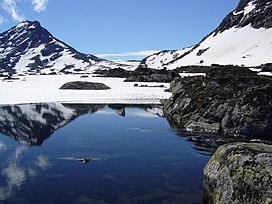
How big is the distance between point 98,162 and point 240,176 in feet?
28.8

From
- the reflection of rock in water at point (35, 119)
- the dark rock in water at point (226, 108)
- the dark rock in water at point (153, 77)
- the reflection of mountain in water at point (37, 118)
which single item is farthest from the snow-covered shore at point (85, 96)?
the dark rock in water at point (153, 77)

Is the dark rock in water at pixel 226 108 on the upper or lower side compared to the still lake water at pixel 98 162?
upper

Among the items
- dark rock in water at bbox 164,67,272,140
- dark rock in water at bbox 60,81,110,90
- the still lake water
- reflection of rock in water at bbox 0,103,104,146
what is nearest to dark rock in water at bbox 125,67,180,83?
dark rock in water at bbox 60,81,110,90

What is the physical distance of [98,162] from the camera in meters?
17.2

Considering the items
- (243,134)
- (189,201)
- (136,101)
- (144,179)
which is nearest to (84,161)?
(144,179)

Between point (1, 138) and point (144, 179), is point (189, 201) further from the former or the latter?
point (1, 138)

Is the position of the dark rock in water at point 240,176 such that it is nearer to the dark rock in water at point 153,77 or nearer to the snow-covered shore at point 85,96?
the snow-covered shore at point 85,96

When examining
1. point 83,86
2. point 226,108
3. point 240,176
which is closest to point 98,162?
point 240,176

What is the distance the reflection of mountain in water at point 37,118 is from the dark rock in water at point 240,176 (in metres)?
13.6

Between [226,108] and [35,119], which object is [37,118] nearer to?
[35,119]

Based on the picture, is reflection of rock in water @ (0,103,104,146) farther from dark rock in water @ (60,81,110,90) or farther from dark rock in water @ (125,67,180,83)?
dark rock in water @ (125,67,180,83)

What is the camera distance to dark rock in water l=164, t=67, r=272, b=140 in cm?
2325

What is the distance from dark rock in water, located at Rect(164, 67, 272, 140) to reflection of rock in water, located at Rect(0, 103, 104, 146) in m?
10.8

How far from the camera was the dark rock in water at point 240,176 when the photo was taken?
972cm
